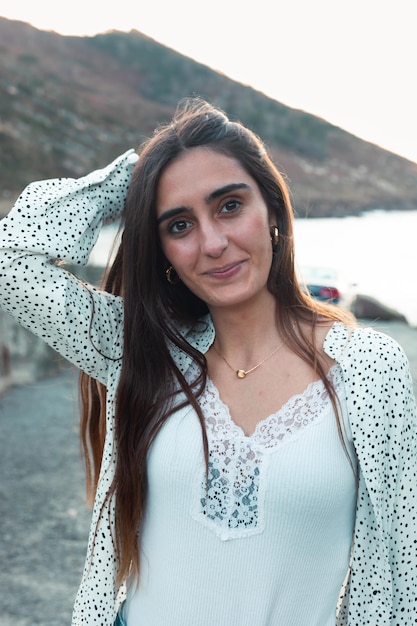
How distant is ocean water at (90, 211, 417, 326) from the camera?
18000mm

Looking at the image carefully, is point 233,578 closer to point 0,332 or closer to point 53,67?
point 0,332

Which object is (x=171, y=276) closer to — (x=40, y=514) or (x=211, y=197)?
(x=211, y=197)

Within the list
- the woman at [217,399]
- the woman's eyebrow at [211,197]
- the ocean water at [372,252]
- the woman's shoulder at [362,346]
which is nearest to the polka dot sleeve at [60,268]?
the woman at [217,399]

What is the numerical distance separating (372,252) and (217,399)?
1415 inches

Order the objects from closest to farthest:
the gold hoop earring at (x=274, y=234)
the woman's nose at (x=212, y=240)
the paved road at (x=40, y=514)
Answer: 1. the woman's nose at (x=212, y=240)
2. the gold hoop earring at (x=274, y=234)
3. the paved road at (x=40, y=514)

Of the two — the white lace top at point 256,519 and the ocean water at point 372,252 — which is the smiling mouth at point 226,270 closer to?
the white lace top at point 256,519

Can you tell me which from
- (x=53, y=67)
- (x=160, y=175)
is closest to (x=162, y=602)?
(x=160, y=175)

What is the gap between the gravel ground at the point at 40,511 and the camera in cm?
324

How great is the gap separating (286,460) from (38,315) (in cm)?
70

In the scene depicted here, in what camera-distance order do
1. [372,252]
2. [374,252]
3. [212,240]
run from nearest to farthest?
1. [212,240]
2. [372,252]
3. [374,252]

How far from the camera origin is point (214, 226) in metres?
1.60

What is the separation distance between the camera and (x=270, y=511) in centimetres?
145

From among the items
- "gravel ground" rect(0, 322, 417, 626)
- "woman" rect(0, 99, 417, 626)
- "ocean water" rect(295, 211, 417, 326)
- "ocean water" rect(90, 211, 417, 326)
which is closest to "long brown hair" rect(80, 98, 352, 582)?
"woman" rect(0, 99, 417, 626)

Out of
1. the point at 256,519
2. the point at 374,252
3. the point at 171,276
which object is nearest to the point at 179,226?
the point at 171,276
